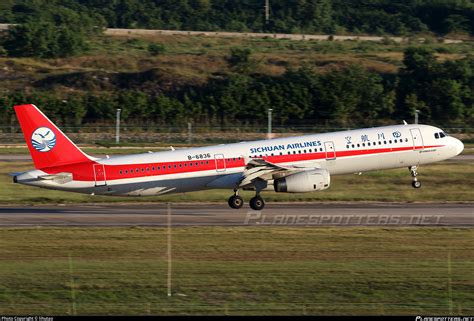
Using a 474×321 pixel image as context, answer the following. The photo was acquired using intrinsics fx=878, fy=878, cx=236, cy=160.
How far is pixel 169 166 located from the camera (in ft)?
147

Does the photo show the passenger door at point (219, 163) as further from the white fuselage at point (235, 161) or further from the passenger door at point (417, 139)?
the passenger door at point (417, 139)

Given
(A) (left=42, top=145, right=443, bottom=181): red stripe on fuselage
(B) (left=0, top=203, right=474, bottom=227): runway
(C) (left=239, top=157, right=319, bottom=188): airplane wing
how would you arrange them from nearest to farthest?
(B) (left=0, top=203, right=474, bottom=227): runway < (A) (left=42, top=145, right=443, bottom=181): red stripe on fuselage < (C) (left=239, top=157, right=319, bottom=188): airplane wing

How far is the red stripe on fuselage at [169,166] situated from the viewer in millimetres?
43719

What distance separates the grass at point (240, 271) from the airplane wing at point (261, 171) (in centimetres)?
612

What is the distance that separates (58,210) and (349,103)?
53315 mm

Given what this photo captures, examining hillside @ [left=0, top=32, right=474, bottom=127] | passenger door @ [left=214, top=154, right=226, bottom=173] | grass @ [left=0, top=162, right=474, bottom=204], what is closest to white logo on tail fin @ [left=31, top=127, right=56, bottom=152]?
passenger door @ [left=214, top=154, right=226, bottom=173]

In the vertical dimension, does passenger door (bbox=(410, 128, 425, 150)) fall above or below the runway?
above

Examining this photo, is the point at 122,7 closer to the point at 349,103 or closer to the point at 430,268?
the point at 349,103

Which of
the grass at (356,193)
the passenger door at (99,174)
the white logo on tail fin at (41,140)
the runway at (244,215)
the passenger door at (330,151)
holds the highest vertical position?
the white logo on tail fin at (41,140)

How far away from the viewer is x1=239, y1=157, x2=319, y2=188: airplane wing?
45.3 meters

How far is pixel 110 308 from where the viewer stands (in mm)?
24047

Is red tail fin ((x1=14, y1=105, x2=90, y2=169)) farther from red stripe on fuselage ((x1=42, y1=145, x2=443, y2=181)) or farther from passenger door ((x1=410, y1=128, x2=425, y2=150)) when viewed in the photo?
passenger door ((x1=410, y1=128, x2=425, y2=150))

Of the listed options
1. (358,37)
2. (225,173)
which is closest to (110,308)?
(225,173)

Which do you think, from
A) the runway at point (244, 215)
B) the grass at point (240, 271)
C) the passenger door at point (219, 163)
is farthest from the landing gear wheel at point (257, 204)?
the grass at point (240, 271)
